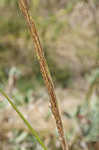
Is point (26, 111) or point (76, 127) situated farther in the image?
point (26, 111)

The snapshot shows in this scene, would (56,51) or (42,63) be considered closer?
(42,63)

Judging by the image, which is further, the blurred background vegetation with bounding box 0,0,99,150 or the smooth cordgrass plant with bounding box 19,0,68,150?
the blurred background vegetation with bounding box 0,0,99,150

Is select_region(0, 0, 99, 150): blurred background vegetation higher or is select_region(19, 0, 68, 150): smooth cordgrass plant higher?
select_region(19, 0, 68, 150): smooth cordgrass plant

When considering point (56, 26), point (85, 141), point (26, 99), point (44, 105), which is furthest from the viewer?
point (56, 26)

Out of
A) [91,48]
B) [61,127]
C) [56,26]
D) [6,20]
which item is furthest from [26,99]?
[6,20]

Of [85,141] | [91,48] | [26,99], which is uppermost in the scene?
[26,99]

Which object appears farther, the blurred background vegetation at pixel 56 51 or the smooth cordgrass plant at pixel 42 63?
the blurred background vegetation at pixel 56 51

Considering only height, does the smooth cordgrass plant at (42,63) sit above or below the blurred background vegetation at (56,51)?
above

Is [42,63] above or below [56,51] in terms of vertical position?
above

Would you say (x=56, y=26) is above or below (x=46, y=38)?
above

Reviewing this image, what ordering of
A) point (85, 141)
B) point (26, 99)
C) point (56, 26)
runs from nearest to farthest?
point (85, 141) < point (26, 99) < point (56, 26)

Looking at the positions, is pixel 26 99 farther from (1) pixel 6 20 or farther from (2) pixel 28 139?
(1) pixel 6 20
